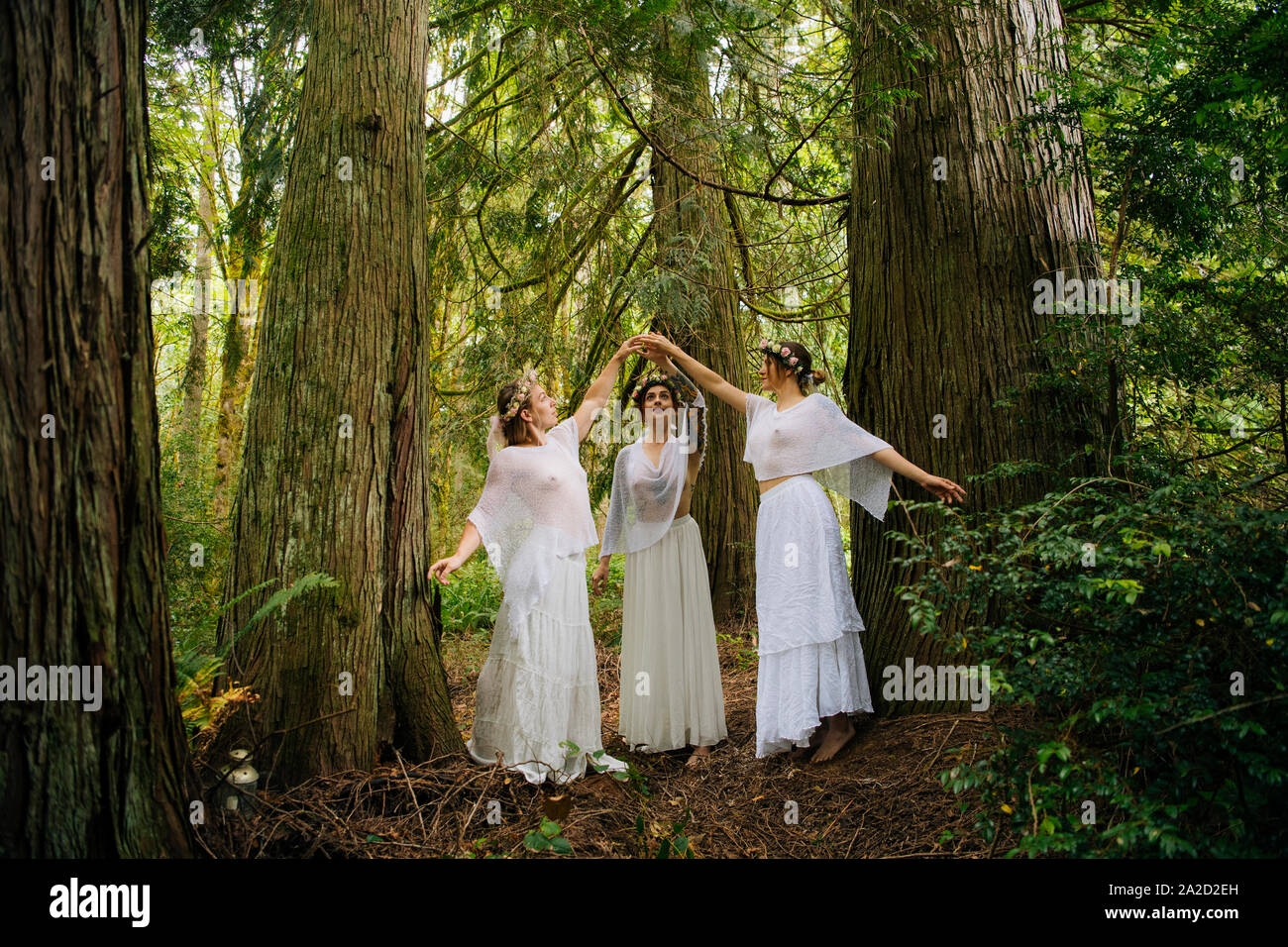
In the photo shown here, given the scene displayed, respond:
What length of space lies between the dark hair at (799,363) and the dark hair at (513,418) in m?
1.44

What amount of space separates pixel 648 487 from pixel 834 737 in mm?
1891

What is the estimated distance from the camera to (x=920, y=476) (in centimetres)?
401

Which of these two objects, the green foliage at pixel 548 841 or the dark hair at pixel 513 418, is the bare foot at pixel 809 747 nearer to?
the green foliage at pixel 548 841

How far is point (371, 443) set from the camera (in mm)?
3670

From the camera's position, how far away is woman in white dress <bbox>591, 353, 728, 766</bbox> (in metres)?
4.92

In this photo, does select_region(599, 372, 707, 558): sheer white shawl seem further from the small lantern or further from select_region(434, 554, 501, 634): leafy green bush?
select_region(434, 554, 501, 634): leafy green bush

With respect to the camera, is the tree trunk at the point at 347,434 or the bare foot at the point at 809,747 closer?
the tree trunk at the point at 347,434

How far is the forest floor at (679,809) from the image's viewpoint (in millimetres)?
3152

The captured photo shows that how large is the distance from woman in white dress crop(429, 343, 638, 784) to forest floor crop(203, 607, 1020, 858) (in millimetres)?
267
